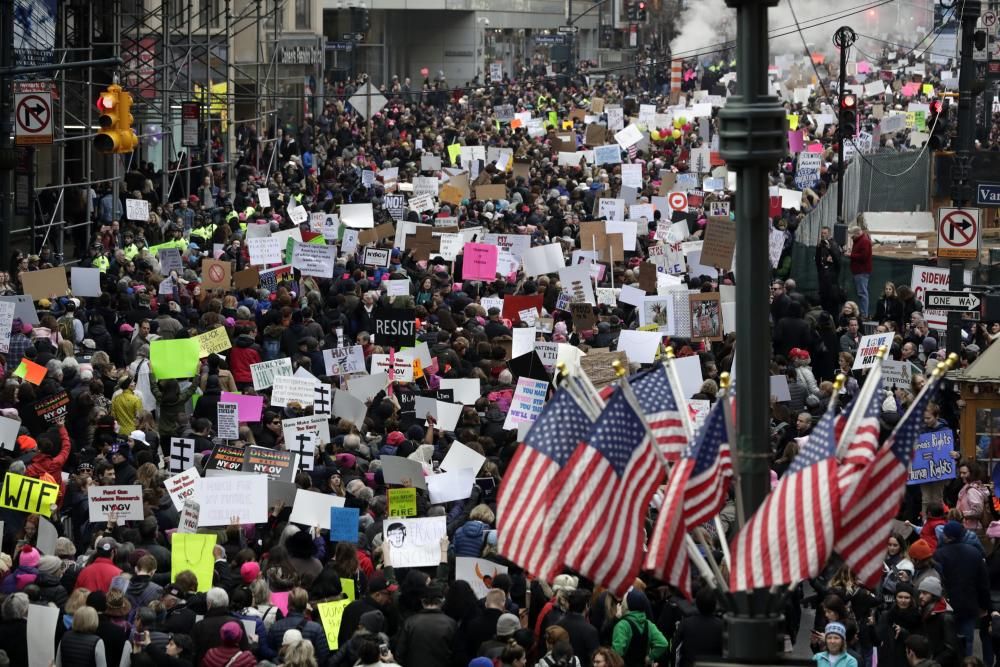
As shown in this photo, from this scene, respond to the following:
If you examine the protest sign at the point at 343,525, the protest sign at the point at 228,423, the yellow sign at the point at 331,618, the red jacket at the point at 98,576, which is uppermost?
the protest sign at the point at 228,423

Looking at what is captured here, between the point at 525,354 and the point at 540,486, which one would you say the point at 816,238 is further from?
the point at 540,486

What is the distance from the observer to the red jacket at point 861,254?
24703 millimetres

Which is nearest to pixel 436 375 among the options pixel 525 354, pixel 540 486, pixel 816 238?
pixel 525 354

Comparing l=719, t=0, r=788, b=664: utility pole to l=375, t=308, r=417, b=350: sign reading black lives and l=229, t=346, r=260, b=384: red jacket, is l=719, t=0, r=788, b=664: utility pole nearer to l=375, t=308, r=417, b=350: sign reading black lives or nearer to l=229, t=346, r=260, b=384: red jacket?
l=229, t=346, r=260, b=384: red jacket

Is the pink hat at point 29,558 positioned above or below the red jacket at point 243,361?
below

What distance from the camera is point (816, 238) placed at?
3023 cm

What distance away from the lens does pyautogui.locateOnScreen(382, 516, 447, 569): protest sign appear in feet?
39.5

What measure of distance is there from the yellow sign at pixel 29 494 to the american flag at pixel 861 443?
7.01 meters

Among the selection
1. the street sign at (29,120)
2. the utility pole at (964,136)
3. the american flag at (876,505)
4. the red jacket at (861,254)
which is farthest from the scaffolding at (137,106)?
the american flag at (876,505)

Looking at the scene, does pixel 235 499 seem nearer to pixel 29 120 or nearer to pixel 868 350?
pixel 868 350

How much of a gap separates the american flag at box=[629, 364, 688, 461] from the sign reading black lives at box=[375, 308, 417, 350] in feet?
37.6

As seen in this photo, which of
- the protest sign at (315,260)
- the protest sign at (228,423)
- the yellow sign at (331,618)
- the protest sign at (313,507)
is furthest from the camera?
the protest sign at (315,260)

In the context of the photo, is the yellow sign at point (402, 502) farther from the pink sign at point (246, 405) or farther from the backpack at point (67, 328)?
the backpack at point (67, 328)

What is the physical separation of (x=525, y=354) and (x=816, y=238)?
12922 mm
